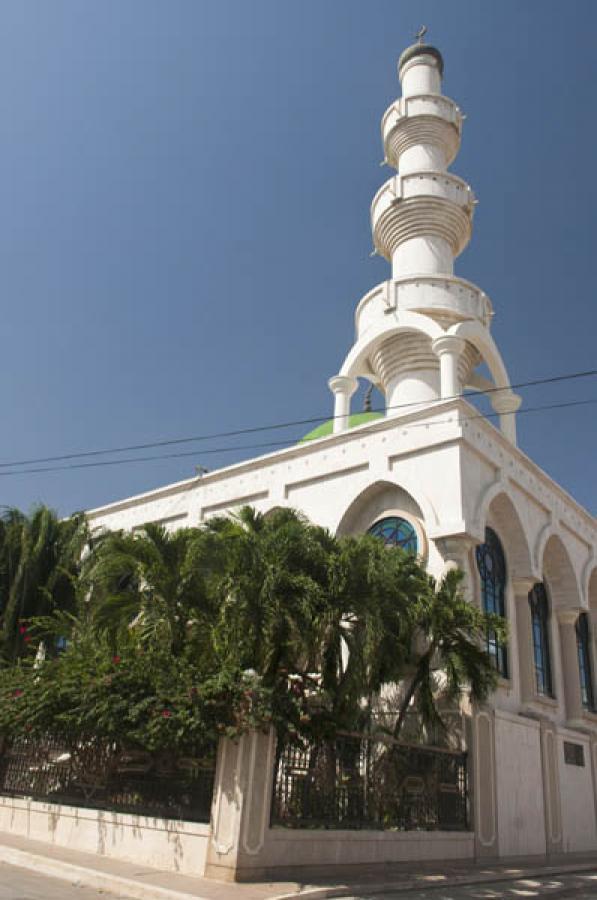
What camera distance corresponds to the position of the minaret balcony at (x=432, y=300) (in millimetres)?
22766

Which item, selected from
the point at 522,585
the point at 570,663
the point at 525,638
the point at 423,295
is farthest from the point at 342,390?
the point at 570,663

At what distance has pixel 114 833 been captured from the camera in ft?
36.3

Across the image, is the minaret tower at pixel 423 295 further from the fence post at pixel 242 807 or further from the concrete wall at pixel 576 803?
the fence post at pixel 242 807

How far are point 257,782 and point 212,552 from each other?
405 cm

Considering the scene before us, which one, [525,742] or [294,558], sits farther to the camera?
[525,742]

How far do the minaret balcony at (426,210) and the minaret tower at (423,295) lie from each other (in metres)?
0.03

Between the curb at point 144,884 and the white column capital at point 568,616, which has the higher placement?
the white column capital at point 568,616

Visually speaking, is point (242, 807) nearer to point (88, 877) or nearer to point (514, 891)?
point (88, 877)

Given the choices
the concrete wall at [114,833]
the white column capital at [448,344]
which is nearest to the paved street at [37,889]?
the concrete wall at [114,833]

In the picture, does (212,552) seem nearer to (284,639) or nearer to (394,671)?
(284,639)

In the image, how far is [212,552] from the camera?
12.9 metres

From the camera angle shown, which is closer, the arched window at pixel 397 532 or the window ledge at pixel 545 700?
the arched window at pixel 397 532

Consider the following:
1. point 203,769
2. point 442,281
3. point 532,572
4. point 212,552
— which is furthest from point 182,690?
point 442,281

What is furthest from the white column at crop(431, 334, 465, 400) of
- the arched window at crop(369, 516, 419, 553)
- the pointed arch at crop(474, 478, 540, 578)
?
the arched window at crop(369, 516, 419, 553)
